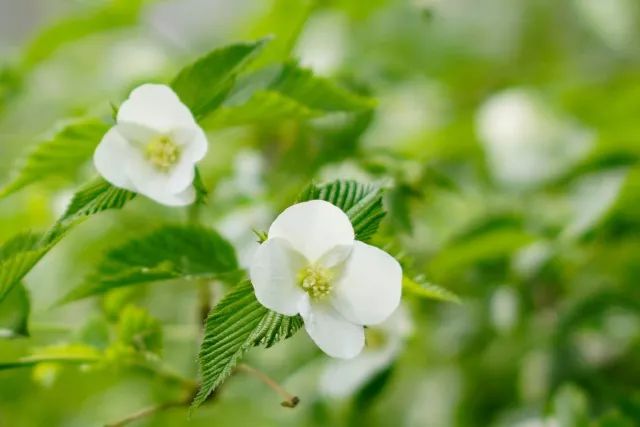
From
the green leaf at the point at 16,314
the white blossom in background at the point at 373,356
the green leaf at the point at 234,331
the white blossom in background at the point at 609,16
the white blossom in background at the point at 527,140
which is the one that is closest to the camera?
the green leaf at the point at 234,331

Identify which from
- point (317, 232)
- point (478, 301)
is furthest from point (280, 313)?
point (478, 301)

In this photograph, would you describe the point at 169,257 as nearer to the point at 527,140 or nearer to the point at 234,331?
the point at 234,331

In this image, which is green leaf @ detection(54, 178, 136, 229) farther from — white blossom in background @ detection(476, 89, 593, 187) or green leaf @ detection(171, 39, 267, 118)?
white blossom in background @ detection(476, 89, 593, 187)

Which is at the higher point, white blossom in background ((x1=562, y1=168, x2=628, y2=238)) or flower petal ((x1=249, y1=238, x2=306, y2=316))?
flower petal ((x1=249, y1=238, x2=306, y2=316))

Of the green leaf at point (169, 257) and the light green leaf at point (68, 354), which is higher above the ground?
the green leaf at point (169, 257)

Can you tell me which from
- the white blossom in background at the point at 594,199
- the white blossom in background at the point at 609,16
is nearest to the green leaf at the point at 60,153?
the white blossom in background at the point at 594,199

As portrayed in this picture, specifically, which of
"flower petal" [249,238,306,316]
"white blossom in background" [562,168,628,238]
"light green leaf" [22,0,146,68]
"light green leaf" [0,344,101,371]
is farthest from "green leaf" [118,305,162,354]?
"light green leaf" [22,0,146,68]

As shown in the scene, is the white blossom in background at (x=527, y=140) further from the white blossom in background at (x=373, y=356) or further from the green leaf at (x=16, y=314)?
→ the green leaf at (x=16, y=314)
